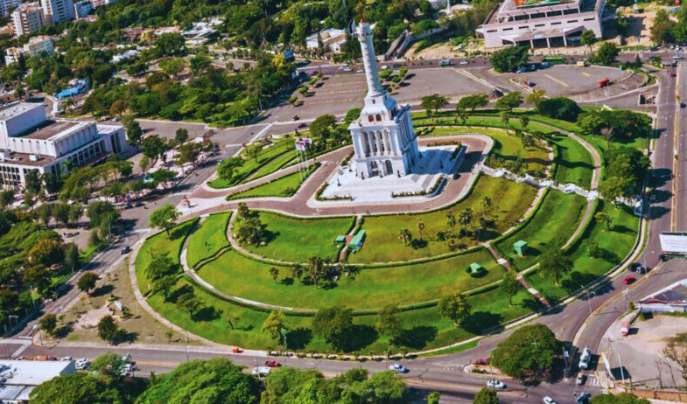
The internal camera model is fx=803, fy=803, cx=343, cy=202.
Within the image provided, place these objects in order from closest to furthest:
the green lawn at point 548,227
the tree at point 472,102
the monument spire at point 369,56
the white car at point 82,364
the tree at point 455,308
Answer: the tree at point 455,308, the white car at point 82,364, the green lawn at point 548,227, the monument spire at point 369,56, the tree at point 472,102

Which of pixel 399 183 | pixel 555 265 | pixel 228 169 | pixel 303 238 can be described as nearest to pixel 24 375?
pixel 303 238

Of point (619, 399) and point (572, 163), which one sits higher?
point (572, 163)

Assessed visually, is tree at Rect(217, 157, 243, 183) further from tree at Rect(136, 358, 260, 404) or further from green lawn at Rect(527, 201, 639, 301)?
green lawn at Rect(527, 201, 639, 301)

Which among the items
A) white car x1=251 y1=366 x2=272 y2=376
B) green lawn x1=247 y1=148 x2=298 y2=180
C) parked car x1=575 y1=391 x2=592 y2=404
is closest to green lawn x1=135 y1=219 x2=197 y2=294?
green lawn x1=247 y1=148 x2=298 y2=180

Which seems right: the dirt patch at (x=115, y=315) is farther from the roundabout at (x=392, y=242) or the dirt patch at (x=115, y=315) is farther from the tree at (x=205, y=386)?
the tree at (x=205, y=386)

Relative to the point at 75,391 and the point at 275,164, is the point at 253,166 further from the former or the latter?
the point at 75,391

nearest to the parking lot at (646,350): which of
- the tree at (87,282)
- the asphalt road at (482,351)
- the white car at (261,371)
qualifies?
the asphalt road at (482,351)
